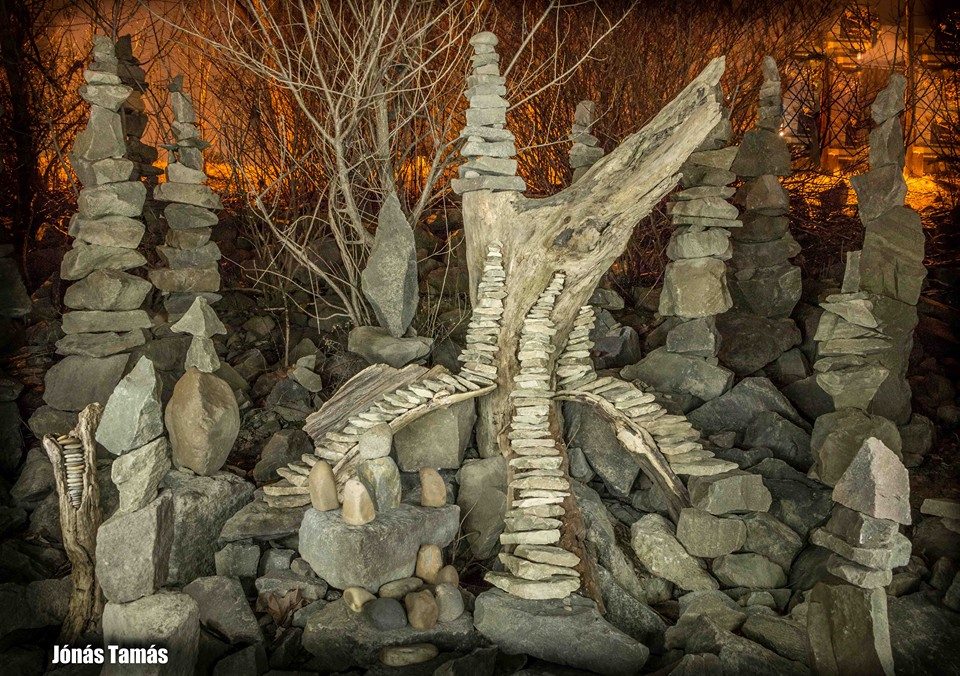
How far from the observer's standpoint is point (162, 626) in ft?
10.9

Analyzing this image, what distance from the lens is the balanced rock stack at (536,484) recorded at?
375 centimetres

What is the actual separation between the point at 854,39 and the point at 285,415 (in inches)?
246

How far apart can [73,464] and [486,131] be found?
3017mm

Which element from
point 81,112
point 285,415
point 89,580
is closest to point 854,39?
point 285,415

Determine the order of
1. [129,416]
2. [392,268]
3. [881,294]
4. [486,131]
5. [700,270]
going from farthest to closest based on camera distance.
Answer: [700,270] → [392,268] → [881,294] → [486,131] → [129,416]

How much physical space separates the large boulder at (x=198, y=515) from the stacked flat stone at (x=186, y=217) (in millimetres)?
1487

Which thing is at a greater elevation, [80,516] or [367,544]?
[80,516]

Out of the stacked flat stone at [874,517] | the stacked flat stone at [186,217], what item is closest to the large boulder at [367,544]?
the stacked flat stone at [874,517]

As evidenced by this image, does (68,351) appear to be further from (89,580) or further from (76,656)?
(76,656)

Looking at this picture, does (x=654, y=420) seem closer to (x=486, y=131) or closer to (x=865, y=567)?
(x=865, y=567)

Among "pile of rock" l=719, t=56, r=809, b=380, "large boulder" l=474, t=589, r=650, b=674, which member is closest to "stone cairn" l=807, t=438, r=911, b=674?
"large boulder" l=474, t=589, r=650, b=674

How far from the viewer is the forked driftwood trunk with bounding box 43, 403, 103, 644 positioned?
12.5ft

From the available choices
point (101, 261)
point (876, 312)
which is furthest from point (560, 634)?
point (101, 261)

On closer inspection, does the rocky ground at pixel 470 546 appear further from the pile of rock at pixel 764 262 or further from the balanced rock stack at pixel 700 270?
the balanced rock stack at pixel 700 270
